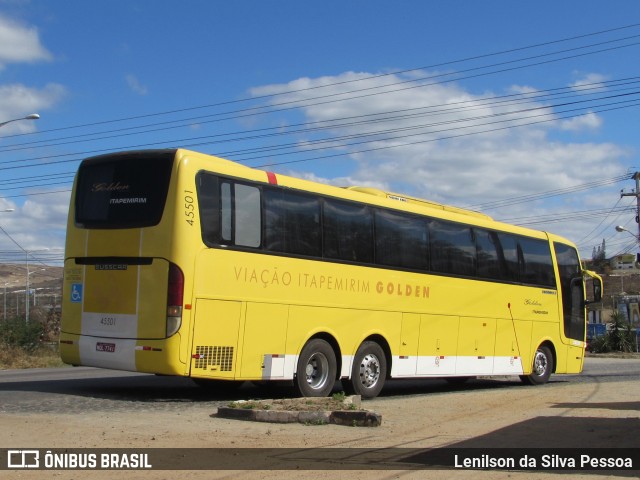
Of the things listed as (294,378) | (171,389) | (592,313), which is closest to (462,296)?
(294,378)

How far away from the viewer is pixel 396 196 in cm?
1686

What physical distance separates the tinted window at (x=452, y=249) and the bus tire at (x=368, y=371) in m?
2.40

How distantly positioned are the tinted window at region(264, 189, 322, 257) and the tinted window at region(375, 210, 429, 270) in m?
1.78

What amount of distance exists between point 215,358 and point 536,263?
10.4 meters

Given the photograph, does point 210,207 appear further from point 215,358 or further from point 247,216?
point 215,358

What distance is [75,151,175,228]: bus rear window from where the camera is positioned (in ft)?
40.3

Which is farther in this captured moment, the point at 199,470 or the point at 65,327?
the point at 65,327

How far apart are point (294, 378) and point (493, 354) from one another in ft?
21.4

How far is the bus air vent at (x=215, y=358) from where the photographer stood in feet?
39.9

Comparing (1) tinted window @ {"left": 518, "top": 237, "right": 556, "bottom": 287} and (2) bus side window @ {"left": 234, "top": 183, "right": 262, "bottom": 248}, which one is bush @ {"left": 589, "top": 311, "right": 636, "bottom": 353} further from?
(2) bus side window @ {"left": 234, "top": 183, "right": 262, "bottom": 248}

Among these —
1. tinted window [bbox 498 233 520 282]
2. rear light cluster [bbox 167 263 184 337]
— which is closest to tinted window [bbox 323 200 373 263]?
rear light cluster [bbox 167 263 184 337]

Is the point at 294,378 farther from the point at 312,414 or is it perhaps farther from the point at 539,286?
the point at 539,286

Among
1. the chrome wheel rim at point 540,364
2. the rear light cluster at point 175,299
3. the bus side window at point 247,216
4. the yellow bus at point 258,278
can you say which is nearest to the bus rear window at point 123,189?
the yellow bus at point 258,278

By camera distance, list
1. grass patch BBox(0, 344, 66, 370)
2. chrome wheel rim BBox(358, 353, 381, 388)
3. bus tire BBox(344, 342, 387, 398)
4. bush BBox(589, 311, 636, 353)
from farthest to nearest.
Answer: bush BBox(589, 311, 636, 353) < grass patch BBox(0, 344, 66, 370) < chrome wheel rim BBox(358, 353, 381, 388) < bus tire BBox(344, 342, 387, 398)
